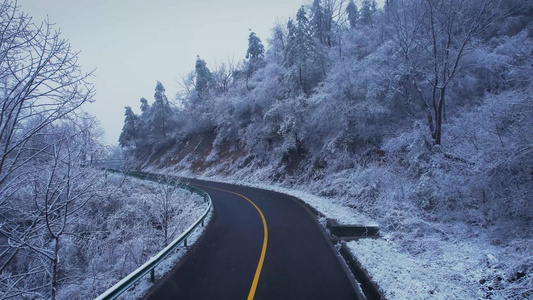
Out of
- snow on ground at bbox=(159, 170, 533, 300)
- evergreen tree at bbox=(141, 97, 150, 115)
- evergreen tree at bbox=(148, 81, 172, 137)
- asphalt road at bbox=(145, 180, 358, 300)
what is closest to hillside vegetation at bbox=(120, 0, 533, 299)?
snow on ground at bbox=(159, 170, 533, 300)

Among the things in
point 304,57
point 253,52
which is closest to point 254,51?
point 253,52

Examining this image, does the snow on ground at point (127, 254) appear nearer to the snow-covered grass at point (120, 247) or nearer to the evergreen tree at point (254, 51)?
the snow-covered grass at point (120, 247)

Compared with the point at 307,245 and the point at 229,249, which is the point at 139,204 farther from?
the point at 307,245

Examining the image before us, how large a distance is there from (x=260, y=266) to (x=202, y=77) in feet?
163

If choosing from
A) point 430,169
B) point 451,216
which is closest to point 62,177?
point 451,216

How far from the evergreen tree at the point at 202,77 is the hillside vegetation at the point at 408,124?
249 inches

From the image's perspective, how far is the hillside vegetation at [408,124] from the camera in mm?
6801

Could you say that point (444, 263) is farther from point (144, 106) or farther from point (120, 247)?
point (144, 106)

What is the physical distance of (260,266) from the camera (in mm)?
6637

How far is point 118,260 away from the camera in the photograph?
380 inches

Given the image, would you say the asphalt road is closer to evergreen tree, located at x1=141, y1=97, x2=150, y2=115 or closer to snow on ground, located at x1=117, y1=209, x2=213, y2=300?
snow on ground, located at x1=117, y1=209, x2=213, y2=300

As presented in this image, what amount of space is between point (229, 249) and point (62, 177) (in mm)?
5109

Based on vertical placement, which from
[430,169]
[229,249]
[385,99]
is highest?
[385,99]

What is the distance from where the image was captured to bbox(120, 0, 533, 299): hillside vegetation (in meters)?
6.80
